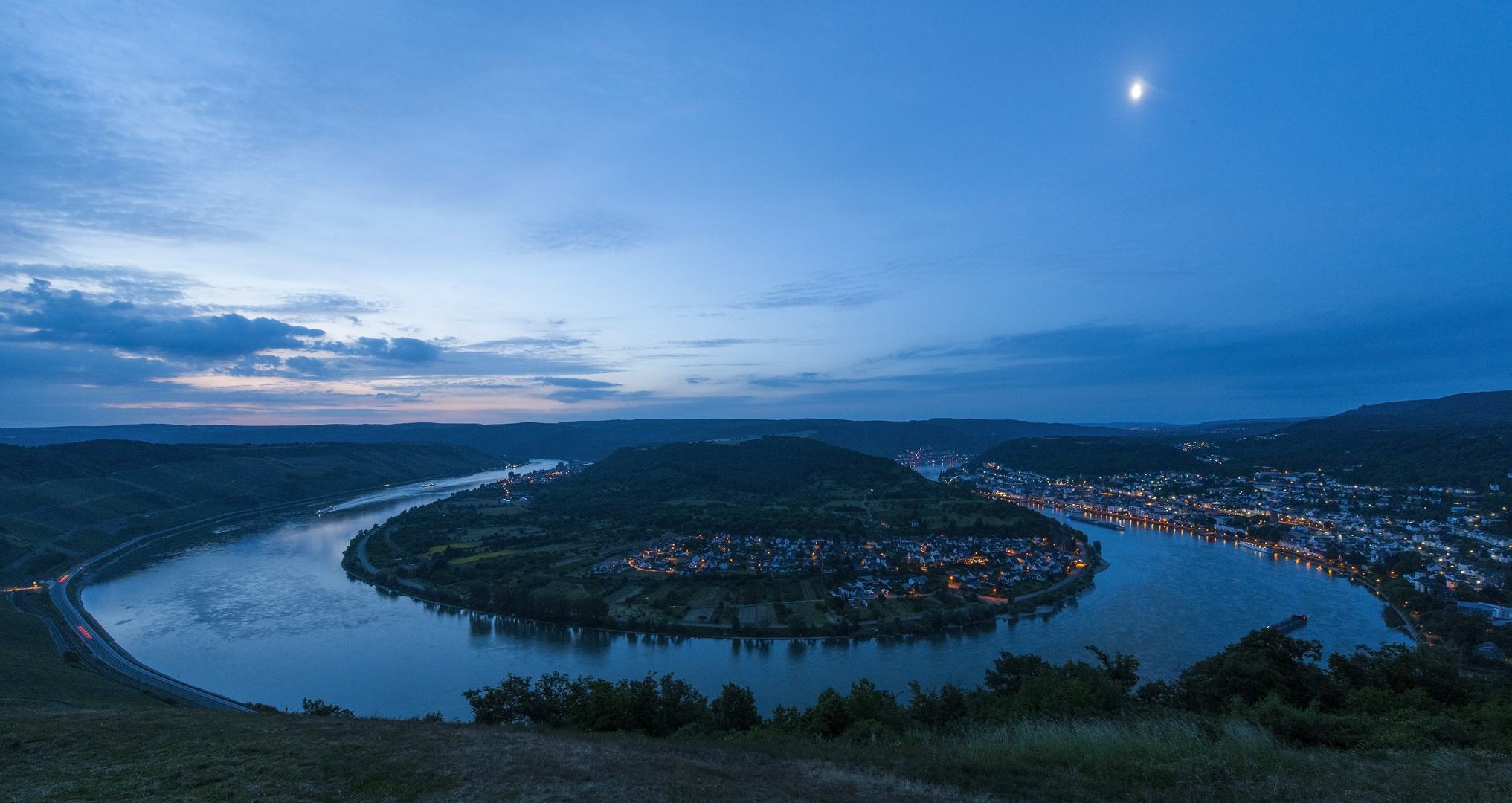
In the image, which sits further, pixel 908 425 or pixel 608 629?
A: pixel 908 425

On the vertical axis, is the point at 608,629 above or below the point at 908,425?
below

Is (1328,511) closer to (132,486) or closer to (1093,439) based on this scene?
(1093,439)

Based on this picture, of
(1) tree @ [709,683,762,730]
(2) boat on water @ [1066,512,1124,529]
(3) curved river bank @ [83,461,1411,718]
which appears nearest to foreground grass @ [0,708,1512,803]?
(1) tree @ [709,683,762,730]

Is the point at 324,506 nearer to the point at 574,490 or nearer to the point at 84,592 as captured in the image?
the point at 574,490

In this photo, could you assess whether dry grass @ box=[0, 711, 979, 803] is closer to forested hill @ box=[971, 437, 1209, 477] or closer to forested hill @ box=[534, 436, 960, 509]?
forested hill @ box=[534, 436, 960, 509]

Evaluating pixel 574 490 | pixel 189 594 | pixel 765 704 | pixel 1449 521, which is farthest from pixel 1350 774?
pixel 574 490

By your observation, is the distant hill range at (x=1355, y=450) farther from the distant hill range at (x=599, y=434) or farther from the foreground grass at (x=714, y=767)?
the foreground grass at (x=714, y=767)

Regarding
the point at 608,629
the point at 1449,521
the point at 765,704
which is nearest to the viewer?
the point at 765,704
